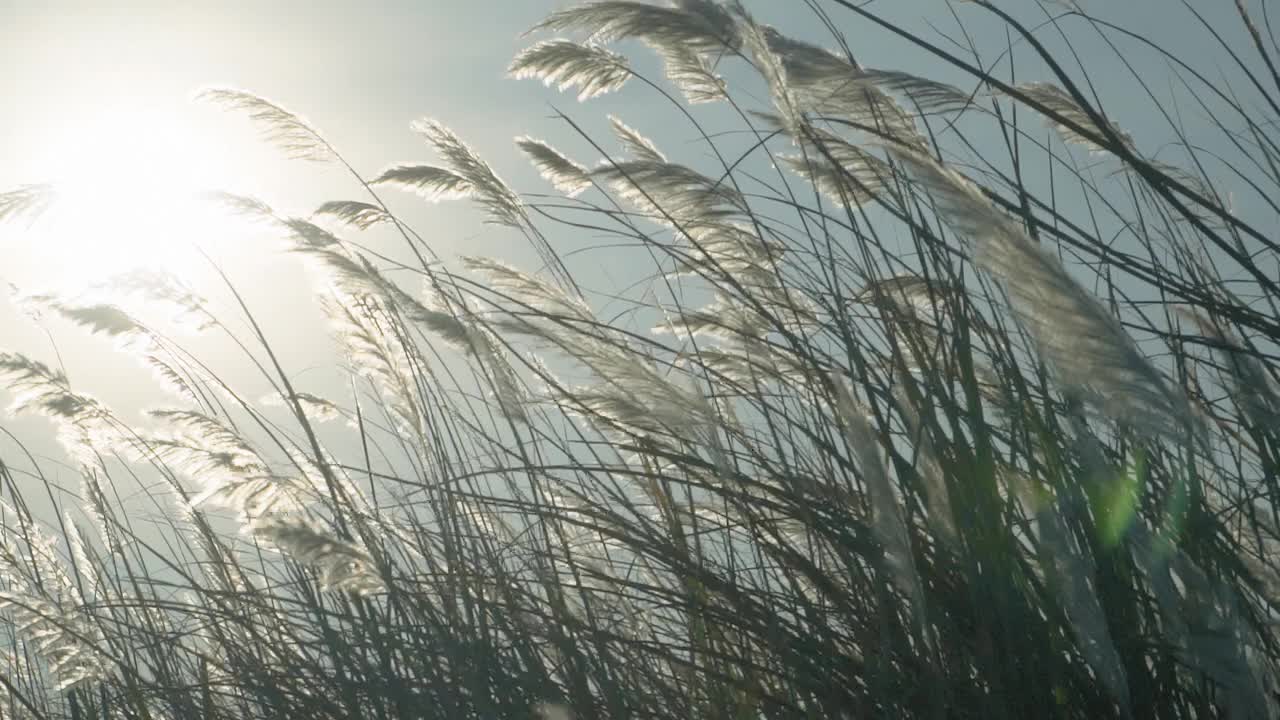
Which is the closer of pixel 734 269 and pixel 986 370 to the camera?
pixel 986 370

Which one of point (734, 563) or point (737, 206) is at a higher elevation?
point (737, 206)

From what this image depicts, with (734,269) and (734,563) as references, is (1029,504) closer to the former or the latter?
(734,563)

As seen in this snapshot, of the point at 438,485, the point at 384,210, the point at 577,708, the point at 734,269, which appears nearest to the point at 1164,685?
the point at 577,708

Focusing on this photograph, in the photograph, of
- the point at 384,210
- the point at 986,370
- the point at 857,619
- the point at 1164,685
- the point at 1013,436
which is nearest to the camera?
the point at 1164,685

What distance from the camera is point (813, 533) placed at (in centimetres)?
212

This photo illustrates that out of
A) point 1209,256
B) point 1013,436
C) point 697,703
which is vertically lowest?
point 697,703

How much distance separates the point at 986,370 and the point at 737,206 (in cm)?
73

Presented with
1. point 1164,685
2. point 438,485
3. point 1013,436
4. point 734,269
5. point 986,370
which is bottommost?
point 1164,685

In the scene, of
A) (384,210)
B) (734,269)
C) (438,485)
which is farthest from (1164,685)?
(384,210)

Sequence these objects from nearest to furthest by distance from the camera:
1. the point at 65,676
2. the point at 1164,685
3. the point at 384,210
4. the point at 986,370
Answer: the point at 1164,685 < the point at 986,370 < the point at 65,676 < the point at 384,210

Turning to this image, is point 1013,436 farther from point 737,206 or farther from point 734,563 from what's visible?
point 737,206

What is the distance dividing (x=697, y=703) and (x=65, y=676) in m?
1.87

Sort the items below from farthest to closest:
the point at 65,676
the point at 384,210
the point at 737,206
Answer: the point at 384,210 < the point at 65,676 < the point at 737,206

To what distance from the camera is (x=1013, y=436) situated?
6.05ft
